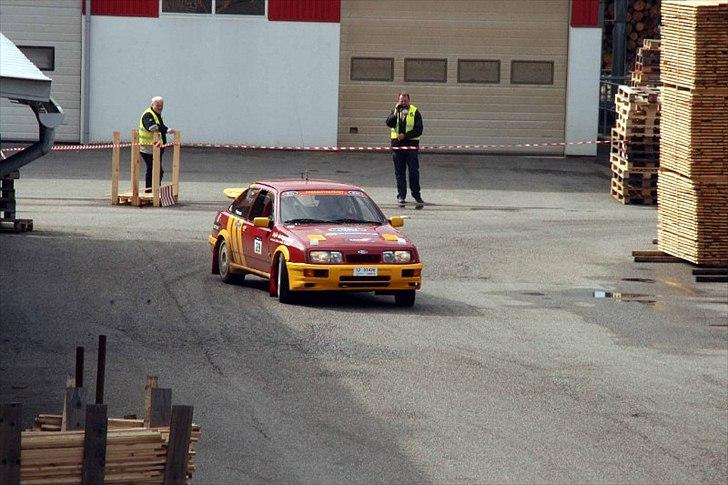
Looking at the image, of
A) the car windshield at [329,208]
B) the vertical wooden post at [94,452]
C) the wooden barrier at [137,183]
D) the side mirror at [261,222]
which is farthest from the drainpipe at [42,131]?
the wooden barrier at [137,183]

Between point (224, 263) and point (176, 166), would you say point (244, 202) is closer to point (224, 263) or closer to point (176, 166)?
point (224, 263)

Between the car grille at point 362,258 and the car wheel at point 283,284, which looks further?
the car wheel at point 283,284

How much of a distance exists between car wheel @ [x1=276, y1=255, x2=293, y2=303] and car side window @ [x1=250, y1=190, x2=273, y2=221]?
1.30 metres

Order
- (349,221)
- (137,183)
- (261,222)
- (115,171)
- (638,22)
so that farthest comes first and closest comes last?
(638,22), (115,171), (137,183), (349,221), (261,222)

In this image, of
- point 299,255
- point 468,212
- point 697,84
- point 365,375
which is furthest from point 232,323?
point 468,212

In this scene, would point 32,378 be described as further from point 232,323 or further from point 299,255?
point 299,255

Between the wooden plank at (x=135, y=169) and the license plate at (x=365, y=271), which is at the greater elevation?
the wooden plank at (x=135, y=169)

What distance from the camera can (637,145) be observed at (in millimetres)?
30578

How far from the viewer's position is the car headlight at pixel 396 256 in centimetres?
1878

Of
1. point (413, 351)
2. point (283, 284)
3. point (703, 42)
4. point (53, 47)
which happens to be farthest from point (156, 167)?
point (413, 351)

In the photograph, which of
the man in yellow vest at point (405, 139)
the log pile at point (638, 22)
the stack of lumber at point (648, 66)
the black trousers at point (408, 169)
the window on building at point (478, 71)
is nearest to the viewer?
the man in yellow vest at point (405, 139)

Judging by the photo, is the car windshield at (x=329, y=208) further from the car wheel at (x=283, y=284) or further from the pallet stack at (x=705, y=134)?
the pallet stack at (x=705, y=134)

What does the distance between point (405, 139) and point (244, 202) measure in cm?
914

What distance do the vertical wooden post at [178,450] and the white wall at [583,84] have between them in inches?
1285
